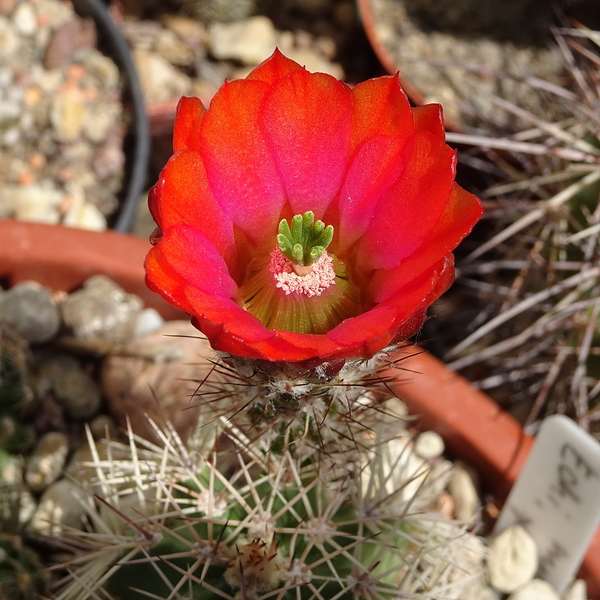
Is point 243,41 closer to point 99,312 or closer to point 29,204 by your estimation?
point 29,204

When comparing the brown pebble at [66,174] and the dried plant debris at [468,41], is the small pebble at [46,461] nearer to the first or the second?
the brown pebble at [66,174]

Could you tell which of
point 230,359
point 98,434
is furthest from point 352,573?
point 98,434

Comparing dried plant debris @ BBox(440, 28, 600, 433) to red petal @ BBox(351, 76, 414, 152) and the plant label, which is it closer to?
the plant label

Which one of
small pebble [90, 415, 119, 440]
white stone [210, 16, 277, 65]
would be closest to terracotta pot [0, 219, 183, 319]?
small pebble [90, 415, 119, 440]

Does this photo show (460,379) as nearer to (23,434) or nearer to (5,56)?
(23,434)

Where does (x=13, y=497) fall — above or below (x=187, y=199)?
below

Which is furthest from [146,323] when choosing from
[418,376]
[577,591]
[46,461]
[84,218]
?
[577,591]

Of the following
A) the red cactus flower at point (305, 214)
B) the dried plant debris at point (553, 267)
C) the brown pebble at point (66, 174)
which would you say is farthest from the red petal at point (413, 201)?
the brown pebble at point (66, 174)
